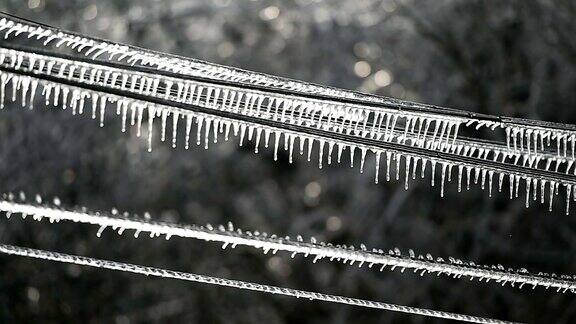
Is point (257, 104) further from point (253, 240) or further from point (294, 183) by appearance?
point (294, 183)

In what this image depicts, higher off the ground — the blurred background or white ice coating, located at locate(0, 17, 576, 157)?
white ice coating, located at locate(0, 17, 576, 157)

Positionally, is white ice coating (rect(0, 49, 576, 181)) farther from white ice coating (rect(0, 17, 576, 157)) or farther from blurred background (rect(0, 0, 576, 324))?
blurred background (rect(0, 0, 576, 324))

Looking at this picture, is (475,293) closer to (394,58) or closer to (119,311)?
(394,58)

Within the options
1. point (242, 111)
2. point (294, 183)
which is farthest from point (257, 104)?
point (294, 183)

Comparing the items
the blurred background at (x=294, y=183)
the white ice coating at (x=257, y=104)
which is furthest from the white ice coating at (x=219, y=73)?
the blurred background at (x=294, y=183)

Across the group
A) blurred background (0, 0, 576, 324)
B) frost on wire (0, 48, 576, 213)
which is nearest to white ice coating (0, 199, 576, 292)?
frost on wire (0, 48, 576, 213)

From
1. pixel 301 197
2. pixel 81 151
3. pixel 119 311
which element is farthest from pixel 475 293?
pixel 81 151

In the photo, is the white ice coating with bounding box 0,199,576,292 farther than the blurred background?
No

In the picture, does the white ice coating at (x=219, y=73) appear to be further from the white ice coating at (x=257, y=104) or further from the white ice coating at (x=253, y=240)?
the white ice coating at (x=253, y=240)

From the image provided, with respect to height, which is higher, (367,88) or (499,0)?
(499,0)
